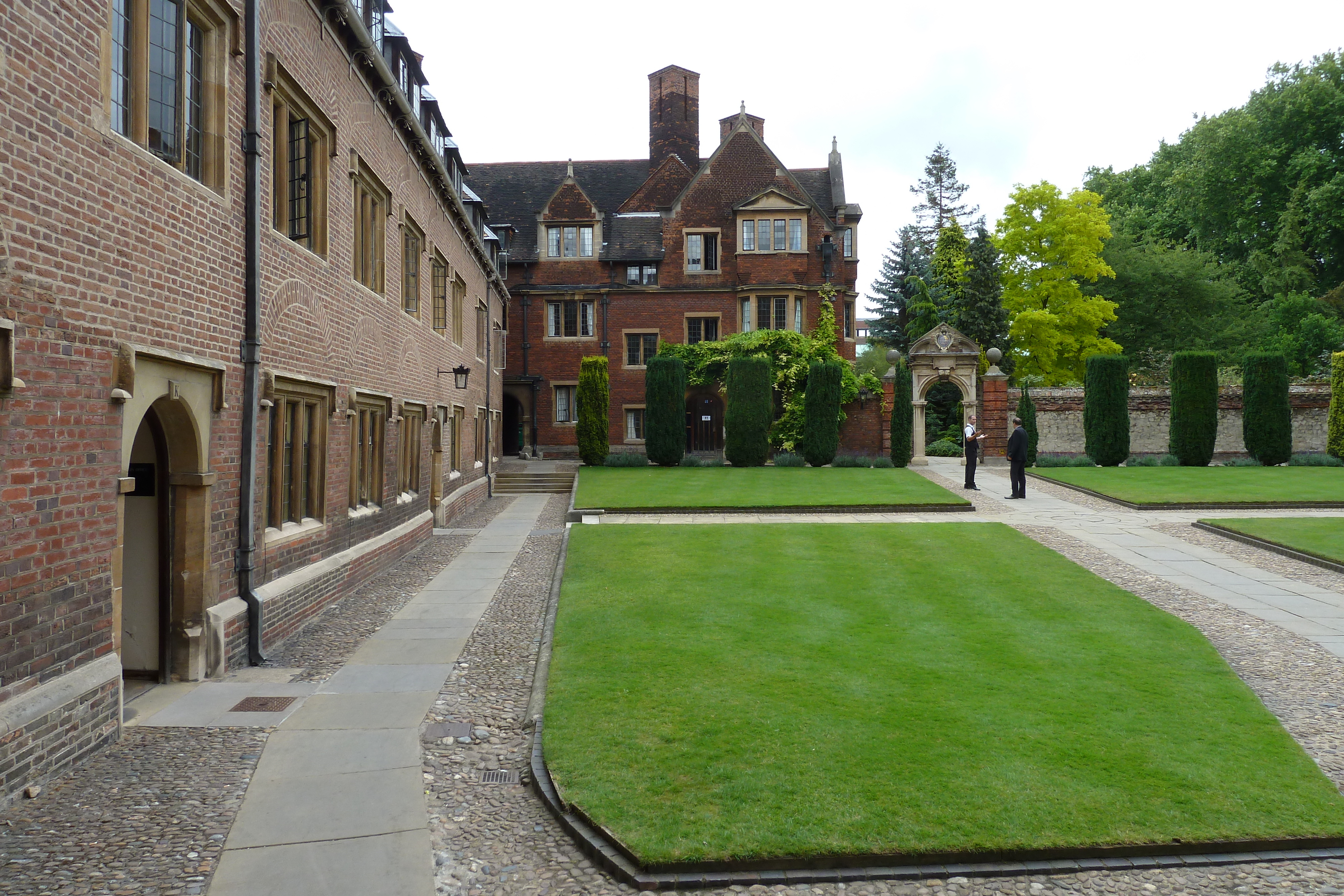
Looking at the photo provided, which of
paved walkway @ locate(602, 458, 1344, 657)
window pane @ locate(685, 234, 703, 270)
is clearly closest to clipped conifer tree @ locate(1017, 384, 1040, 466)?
paved walkway @ locate(602, 458, 1344, 657)

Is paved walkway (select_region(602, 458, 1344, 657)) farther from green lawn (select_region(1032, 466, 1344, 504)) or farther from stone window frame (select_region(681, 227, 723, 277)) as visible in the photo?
stone window frame (select_region(681, 227, 723, 277))

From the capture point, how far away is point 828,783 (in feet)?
16.7

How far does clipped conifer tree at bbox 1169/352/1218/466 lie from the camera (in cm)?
2836

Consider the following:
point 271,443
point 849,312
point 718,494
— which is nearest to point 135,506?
point 271,443

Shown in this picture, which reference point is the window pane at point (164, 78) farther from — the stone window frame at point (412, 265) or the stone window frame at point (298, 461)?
the stone window frame at point (412, 265)

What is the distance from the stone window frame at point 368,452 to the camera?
39.6 feet

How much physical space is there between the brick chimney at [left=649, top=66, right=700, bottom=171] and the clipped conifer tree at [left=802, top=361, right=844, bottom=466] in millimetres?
16153

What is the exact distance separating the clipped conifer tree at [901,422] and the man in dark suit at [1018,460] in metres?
7.38

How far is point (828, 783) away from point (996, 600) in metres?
5.68

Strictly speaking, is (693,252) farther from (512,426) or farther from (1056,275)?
(1056,275)

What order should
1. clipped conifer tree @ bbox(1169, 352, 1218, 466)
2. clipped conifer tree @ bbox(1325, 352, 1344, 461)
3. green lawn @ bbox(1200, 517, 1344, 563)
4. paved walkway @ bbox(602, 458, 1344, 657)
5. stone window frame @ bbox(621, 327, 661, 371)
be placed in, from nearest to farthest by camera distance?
paved walkway @ bbox(602, 458, 1344, 657), green lawn @ bbox(1200, 517, 1344, 563), clipped conifer tree @ bbox(1169, 352, 1218, 466), clipped conifer tree @ bbox(1325, 352, 1344, 461), stone window frame @ bbox(621, 327, 661, 371)

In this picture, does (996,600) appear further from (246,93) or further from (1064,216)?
(1064,216)

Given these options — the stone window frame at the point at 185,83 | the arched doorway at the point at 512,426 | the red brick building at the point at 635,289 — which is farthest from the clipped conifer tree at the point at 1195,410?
the stone window frame at the point at 185,83

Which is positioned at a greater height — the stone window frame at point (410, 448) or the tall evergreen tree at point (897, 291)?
the tall evergreen tree at point (897, 291)
